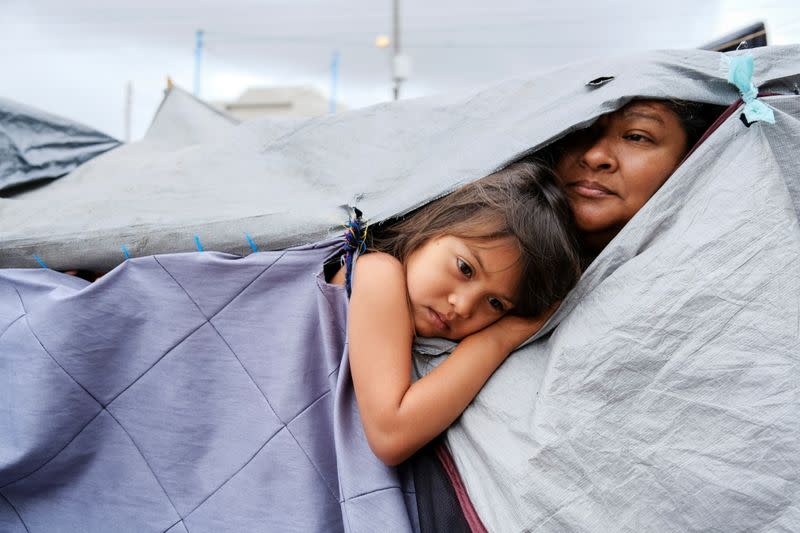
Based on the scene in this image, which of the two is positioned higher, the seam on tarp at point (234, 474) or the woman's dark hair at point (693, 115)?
the woman's dark hair at point (693, 115)

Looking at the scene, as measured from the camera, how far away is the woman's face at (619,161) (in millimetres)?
1122

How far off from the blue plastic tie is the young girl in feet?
1.07

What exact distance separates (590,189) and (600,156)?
0.07 m

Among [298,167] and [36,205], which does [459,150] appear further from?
[36,205]

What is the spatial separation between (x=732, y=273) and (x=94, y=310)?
1088 millimetres

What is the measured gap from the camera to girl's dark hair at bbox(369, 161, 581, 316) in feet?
3.44

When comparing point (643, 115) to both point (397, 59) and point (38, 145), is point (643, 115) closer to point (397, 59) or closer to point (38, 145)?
point (38, 145)

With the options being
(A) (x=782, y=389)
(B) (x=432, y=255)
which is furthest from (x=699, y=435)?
(B) (x=432, y=255)

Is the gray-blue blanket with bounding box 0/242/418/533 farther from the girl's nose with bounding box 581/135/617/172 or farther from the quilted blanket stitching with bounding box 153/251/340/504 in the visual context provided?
the girl's nose with bounding box 581/135/617/172

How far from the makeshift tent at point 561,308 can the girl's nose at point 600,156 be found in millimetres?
105

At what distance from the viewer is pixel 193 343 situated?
3.75 ft

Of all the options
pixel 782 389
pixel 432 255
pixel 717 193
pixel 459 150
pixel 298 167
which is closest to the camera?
pixel 782 389

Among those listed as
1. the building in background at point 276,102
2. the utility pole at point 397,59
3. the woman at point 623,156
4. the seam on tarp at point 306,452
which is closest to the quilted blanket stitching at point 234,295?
the seam on tarp at point 306,452

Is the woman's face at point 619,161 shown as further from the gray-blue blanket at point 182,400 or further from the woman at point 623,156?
the gray-blue blanket at point 182,400
